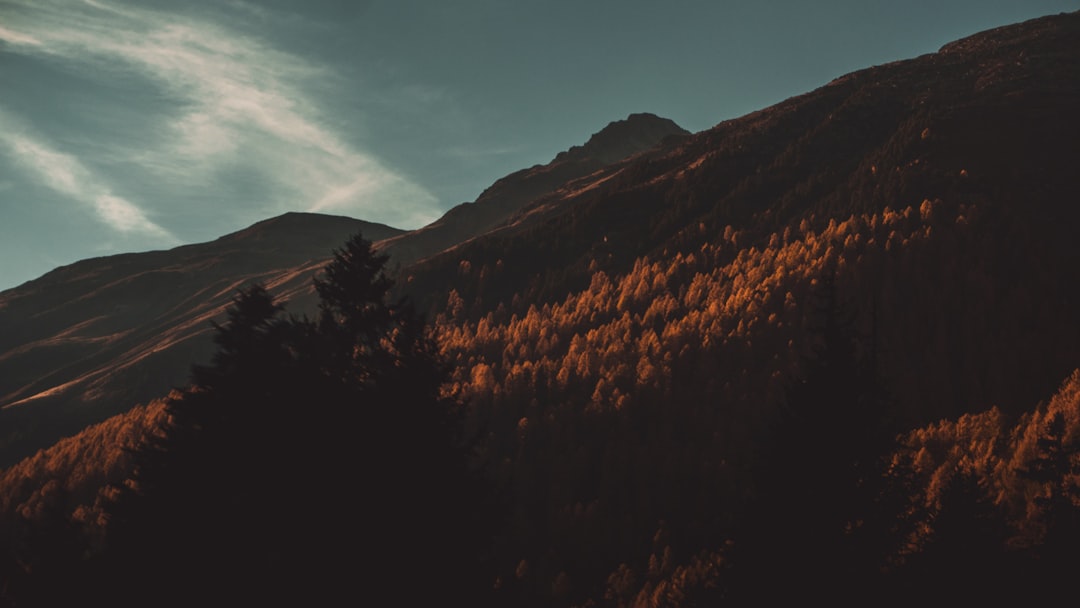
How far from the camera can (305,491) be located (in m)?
15.1

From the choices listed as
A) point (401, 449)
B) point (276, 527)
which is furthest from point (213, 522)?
point (401, 449)

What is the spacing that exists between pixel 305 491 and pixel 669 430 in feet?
341

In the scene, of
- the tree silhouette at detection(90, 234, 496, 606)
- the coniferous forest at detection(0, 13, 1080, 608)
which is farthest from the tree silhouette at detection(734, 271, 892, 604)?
the tree silhouette at detection(90, 234, 496, 606)

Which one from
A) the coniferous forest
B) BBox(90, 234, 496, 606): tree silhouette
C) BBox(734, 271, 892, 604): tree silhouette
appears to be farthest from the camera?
BBox(734, 271, 892, 604): tree silhouette

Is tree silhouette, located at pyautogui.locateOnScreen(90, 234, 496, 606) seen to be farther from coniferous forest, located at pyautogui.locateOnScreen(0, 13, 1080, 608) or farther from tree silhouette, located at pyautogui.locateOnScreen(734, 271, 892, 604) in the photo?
tree silhouette, located at pyautogui.locateOnScreen(734, 271, 892, 604)

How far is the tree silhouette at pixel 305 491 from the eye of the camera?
14766mm

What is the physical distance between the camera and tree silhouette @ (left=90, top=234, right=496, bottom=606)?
48.4 ft

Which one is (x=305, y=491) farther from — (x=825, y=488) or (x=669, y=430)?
(x=669, y=430)

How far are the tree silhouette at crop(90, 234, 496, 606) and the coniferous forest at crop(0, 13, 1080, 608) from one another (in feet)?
0.22

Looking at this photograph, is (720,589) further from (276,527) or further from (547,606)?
(547,606)

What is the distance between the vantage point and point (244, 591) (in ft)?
48.1

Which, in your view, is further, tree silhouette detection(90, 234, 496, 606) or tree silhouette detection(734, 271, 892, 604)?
tree silhouette detection(734, 271, 892, 604)

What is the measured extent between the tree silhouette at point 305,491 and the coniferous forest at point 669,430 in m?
0.07

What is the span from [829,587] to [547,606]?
235ft
